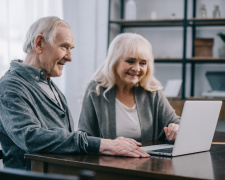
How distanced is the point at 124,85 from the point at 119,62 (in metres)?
0.14

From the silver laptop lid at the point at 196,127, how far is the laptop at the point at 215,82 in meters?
2.59

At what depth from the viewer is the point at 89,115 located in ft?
6.93

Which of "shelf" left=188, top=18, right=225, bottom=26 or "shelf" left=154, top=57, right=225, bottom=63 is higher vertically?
"shelf" left=188, top=18, right=225, bottom=26

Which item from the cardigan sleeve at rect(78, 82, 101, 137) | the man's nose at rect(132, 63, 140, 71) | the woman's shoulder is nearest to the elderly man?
the cardigan sleeve at rect(78, 82, 101, 137)

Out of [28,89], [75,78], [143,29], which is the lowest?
[75,78]

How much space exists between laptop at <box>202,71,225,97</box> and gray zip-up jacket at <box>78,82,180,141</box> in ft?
6.85

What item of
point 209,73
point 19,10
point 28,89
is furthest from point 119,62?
point 209,73

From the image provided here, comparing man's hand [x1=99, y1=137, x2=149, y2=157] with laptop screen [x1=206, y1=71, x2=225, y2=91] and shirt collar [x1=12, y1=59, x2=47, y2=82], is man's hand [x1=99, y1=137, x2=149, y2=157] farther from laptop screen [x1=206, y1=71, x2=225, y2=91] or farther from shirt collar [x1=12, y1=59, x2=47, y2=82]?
laptop screen [x1=206, y1=71, x2=225, y2=91]

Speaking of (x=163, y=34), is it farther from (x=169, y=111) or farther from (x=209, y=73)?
(x=169, y=111)

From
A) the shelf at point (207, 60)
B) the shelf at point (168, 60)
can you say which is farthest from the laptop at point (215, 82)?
the shelf at point (168, 60)

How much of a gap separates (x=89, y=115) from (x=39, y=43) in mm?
607

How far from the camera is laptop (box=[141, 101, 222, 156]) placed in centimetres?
142

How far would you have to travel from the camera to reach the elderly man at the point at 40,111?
1387 mm

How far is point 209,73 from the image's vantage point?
14.2 ft
